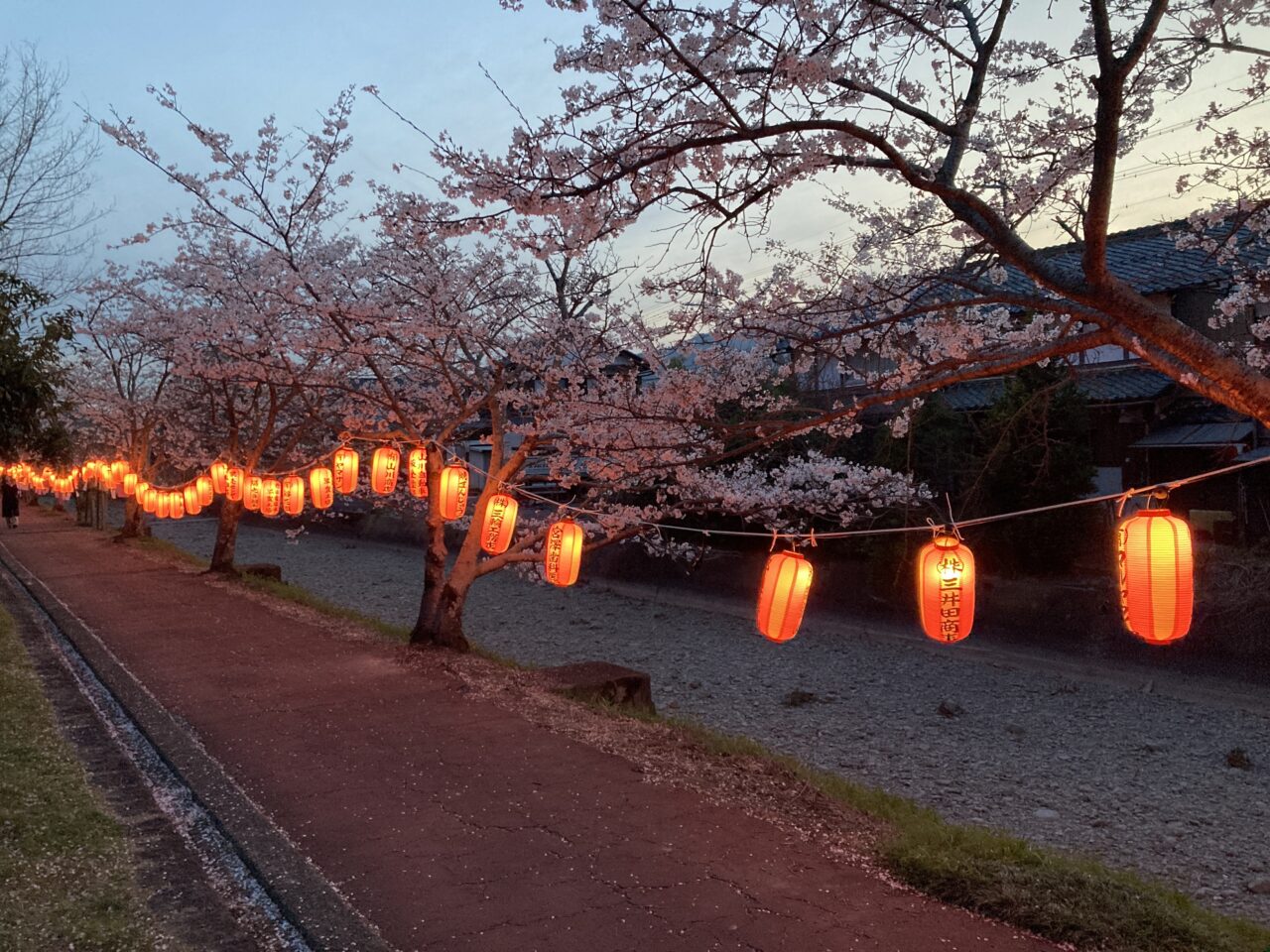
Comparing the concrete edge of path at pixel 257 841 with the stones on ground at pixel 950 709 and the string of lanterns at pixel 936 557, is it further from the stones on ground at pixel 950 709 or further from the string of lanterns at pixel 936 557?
the stones on ground at pixel 950 709

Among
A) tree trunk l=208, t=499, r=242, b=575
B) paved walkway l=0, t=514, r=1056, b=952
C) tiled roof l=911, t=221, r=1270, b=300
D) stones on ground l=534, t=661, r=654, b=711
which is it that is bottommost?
paved walkway l=0, t=514, r=1056, b=952

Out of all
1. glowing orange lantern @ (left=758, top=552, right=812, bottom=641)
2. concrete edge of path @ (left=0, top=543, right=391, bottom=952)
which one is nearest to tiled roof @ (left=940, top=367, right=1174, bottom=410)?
glowing orange lantern @ (left=758, top=552, right=812, bottom=641)

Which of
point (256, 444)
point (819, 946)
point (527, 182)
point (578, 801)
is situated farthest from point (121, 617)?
point (819, 946)

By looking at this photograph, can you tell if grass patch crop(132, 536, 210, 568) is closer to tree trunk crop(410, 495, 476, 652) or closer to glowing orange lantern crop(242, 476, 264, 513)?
glowing orange lantern crop(242, 476, 264, 513)

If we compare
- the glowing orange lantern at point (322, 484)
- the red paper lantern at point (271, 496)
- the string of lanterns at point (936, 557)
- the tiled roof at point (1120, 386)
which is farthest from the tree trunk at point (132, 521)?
the tiled roof at point (1120, 386)

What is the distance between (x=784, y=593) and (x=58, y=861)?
505cm

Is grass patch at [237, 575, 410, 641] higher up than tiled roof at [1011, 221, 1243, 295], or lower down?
lower down

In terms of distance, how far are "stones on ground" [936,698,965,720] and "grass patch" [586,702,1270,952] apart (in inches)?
239

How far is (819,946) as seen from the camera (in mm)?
4535

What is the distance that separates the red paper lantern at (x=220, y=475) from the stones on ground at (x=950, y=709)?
14.1m

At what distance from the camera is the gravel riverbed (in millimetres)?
8258

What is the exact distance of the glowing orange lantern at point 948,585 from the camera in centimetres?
602

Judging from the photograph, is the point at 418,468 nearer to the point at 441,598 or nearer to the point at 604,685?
the point at 441,598

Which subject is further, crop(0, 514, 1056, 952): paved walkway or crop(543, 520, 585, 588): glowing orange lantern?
crop(543, 520, 585, 588): glowing orange lantern
